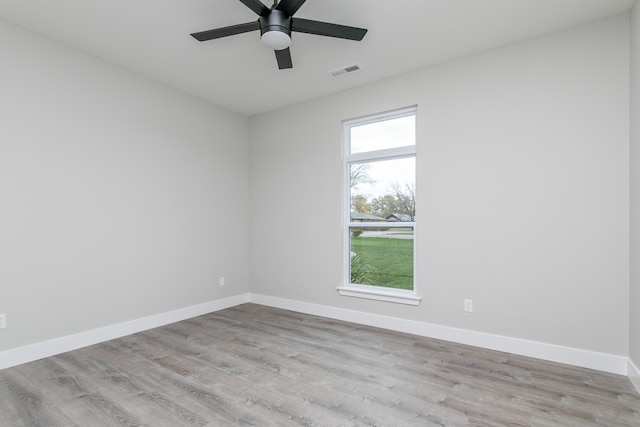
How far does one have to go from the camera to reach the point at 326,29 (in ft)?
7.59

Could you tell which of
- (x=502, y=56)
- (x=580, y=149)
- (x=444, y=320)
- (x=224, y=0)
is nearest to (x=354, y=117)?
(x=502, y=56)

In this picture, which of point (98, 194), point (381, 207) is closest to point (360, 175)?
point (381, 207)

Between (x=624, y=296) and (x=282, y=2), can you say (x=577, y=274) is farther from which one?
(x=282, y=2)

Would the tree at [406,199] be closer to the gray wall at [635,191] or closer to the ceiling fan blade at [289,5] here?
the gray wall at [635,191]

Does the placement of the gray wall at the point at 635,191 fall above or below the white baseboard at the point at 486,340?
above

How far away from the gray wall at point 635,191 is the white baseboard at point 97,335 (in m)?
4.18

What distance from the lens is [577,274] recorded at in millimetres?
2674

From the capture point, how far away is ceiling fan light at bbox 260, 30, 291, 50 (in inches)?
87.5

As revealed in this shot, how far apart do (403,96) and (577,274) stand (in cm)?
231

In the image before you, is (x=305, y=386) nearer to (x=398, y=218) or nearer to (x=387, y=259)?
(x=387, y=259)

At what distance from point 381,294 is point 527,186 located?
1.79m

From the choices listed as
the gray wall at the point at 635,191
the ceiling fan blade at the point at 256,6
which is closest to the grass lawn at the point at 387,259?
the gray wall at the point at 635,191

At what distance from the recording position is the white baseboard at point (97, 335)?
266cm

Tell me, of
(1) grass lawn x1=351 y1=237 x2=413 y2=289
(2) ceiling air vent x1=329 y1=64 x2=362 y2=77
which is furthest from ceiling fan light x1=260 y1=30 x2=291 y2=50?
(1) grass lawn x1=351 y1=237 x2=413 y2=289
